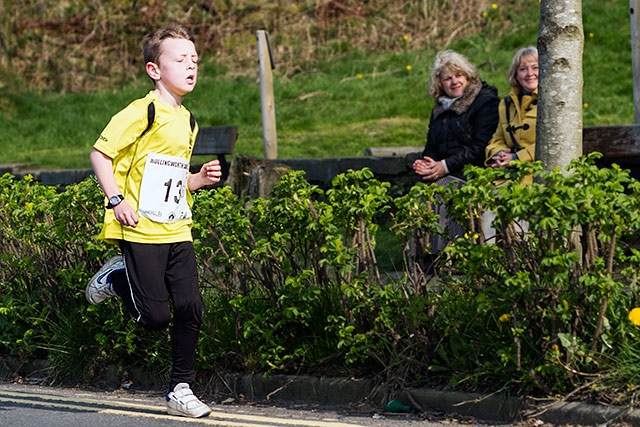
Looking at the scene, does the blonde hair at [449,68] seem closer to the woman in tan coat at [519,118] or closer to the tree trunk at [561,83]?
the woman in tan coat at [519,118]

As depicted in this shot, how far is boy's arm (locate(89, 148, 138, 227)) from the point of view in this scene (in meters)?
5.19

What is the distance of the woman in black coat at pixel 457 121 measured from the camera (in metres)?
7.97

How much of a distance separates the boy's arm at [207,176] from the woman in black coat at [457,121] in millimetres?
2576

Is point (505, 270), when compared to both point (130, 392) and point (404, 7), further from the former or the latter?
point (404, 7)

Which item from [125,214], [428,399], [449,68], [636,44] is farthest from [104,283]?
[636,44]

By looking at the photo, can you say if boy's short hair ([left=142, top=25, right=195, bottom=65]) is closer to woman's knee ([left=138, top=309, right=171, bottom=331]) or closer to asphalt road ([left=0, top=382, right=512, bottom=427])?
woman's knee ([left=138, top=309, right=171, bottom=331])

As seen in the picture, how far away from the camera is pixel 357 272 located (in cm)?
587

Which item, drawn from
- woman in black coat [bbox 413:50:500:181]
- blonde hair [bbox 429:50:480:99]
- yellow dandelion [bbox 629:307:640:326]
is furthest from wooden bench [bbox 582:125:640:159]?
yellow dandelion [bbox 629:307:640:326]

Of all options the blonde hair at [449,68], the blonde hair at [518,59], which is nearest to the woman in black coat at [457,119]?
the blonde hair at [449,68]

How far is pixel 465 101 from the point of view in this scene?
26.5 feet

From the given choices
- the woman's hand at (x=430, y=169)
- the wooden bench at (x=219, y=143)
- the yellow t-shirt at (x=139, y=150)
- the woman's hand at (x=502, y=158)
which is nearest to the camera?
the yellow t-shirt at (x=139, y=150)

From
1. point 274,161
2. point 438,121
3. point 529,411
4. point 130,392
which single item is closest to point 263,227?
point 130,392

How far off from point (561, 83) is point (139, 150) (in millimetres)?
2200

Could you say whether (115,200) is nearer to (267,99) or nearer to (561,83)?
(561,83)
